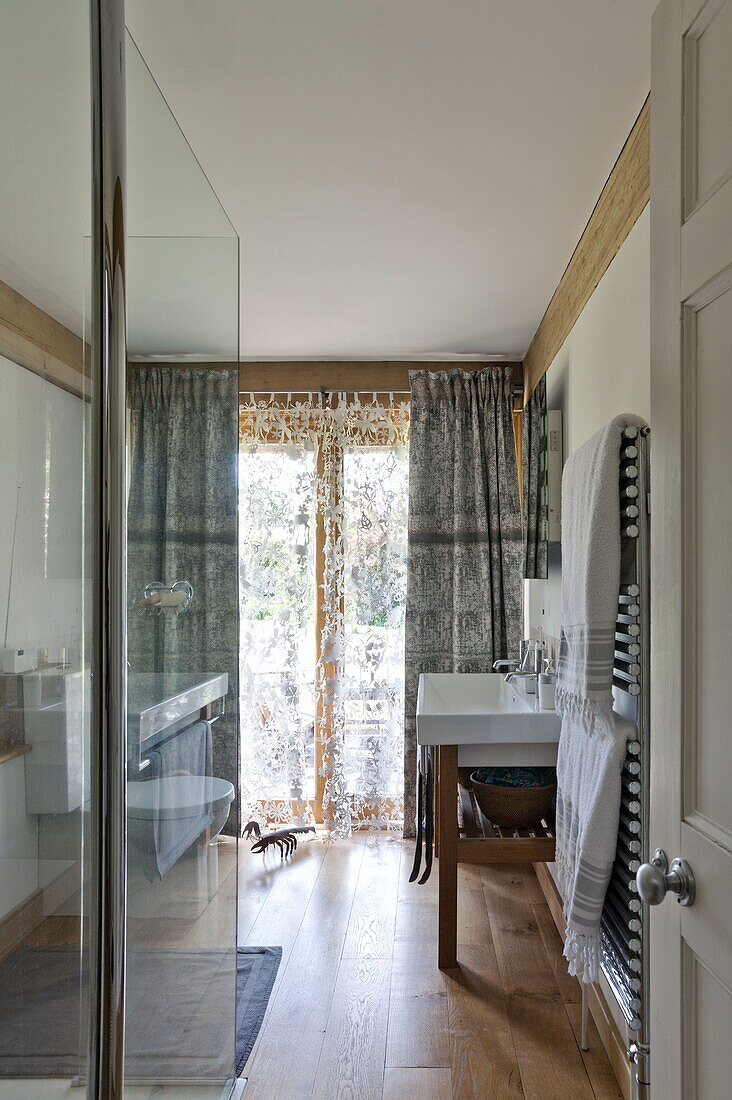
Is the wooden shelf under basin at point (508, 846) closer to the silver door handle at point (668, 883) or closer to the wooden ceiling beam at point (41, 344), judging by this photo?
the silver door handle at point (668, 883)

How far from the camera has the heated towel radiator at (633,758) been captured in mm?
1825

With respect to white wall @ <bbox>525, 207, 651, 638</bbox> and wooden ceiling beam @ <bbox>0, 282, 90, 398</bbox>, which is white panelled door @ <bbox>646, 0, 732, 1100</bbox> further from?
wooden ceiling beam @ <bbox>0, 282, 90, 398</bbox>

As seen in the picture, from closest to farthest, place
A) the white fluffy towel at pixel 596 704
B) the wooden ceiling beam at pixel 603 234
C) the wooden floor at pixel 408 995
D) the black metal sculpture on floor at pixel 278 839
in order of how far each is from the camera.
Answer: the white fluffy towel at pixel 596 704
the wooden ceiling beam at pixel 603 234
the wooden floor at pixel 408 995
the black metal sculpture on floor at pixel 278 839

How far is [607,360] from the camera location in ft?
8.20

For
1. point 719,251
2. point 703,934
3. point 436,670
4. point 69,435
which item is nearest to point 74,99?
point 69,435

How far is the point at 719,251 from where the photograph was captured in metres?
1.00

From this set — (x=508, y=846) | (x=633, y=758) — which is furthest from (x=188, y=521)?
(x=508, y=846)

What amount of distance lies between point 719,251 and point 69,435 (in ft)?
2.62

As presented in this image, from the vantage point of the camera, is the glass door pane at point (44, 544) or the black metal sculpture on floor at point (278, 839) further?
the black metal sculpture on floor at point (278, 839)

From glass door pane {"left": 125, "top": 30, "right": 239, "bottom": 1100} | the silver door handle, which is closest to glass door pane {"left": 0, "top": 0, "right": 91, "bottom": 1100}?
glass door pane {"left": 125, "top": 30, "right": 239, "bottom": 1100}

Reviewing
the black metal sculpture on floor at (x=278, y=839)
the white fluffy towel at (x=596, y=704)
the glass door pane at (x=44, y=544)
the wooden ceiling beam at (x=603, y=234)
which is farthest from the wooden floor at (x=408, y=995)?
the wooden ceiling beam at (x=603, y=234)

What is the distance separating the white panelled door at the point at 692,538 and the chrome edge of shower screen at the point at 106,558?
69 cm

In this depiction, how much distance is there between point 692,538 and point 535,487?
243 cm

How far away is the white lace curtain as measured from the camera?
14.2 ft
